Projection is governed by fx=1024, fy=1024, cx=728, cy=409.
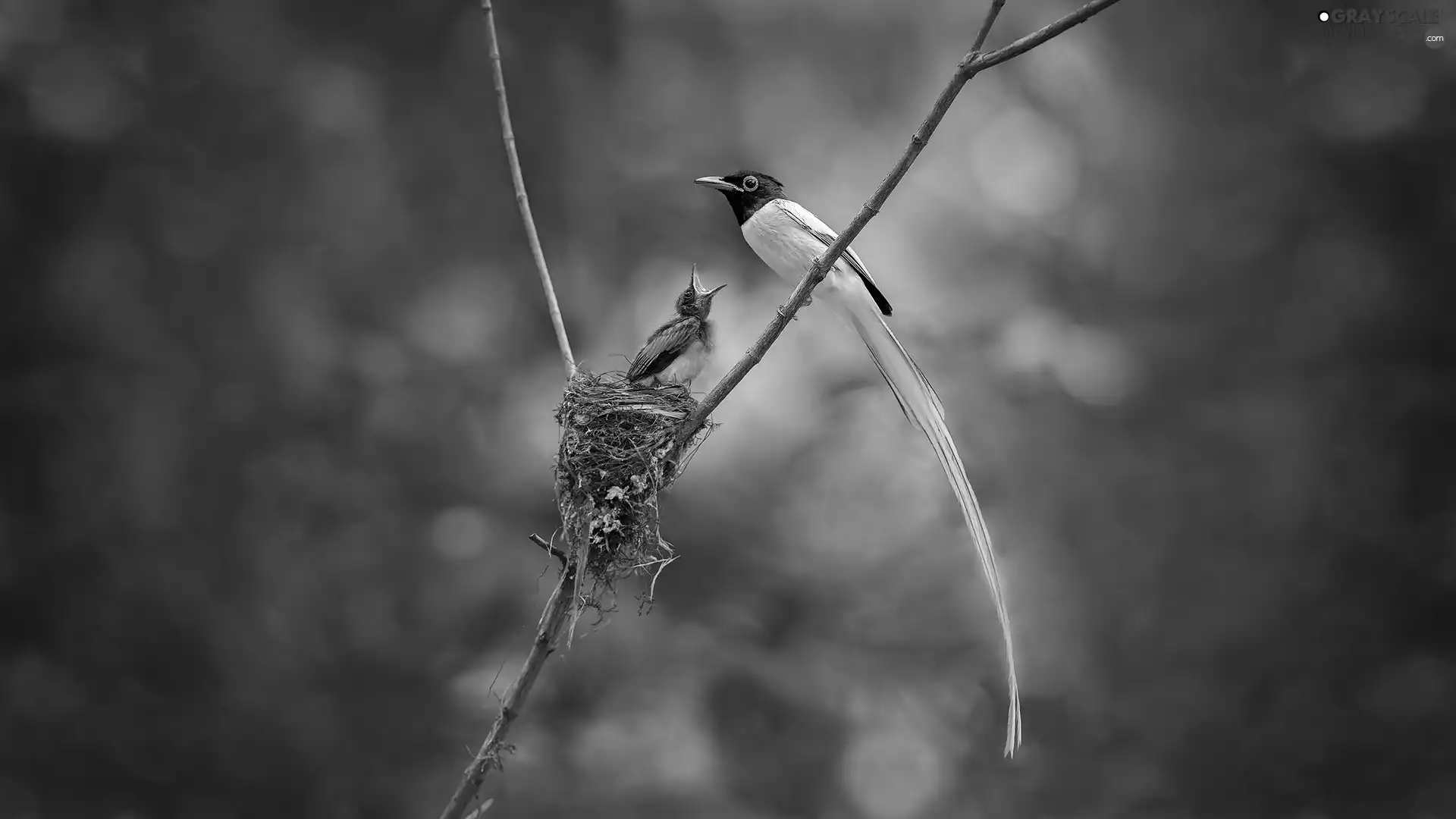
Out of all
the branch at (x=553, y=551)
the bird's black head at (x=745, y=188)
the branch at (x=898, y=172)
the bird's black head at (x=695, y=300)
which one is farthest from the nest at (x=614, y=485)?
the bird's black head at (x=745, y=188)

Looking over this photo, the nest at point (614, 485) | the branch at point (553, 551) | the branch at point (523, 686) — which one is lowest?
the branch at point (523, 686)

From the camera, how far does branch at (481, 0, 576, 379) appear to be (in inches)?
130

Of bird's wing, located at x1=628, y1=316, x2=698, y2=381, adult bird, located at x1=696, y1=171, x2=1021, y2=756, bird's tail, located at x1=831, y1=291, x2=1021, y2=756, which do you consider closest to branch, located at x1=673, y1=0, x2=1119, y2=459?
adult bird, located at x1=696, y1=171, x2=1021, y2=756

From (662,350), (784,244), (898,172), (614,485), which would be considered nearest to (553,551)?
(614,485)

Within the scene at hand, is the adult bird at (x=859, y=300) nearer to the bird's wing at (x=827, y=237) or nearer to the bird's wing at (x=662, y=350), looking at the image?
the bird's wing at (x=827, y=237)

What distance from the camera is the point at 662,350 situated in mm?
3631

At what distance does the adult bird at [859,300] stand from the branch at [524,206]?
0.61 meters

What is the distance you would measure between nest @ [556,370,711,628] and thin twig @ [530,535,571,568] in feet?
0.12

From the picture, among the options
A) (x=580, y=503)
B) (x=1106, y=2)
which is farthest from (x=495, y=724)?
(x=1106, y=2)

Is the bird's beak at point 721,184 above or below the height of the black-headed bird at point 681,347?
above

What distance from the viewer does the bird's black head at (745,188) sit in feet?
11.1

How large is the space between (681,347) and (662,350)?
72 millimetres

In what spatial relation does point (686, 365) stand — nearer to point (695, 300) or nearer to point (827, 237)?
point (695, 300)

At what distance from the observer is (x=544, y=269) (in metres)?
3.36
